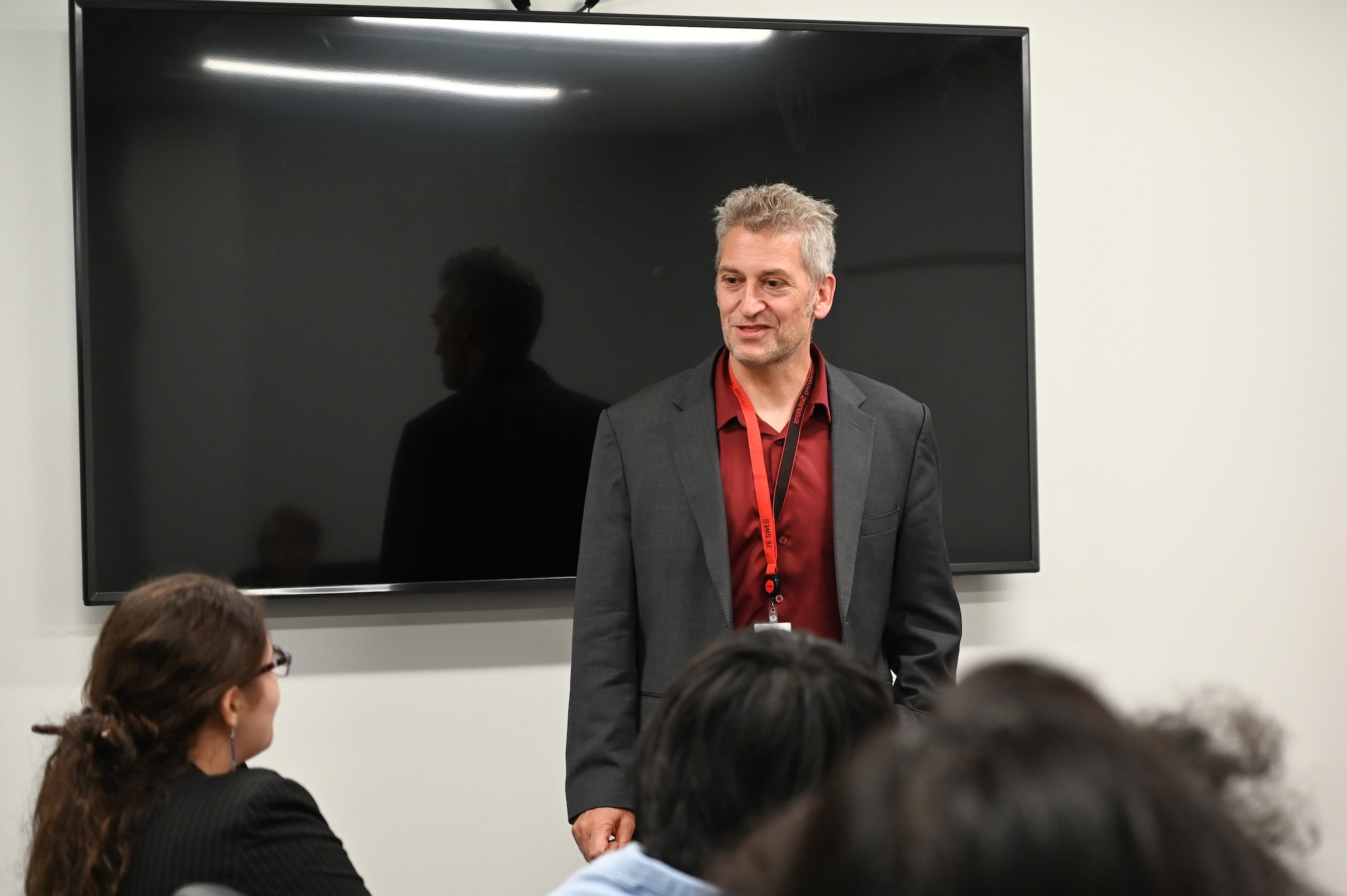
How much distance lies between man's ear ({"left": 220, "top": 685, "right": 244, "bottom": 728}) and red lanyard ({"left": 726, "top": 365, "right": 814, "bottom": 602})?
Answer: 94 cm

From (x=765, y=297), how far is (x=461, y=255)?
88 centimetres

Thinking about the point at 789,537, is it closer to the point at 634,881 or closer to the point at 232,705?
the point at 232,705

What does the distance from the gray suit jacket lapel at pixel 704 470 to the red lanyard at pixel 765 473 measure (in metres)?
0.06

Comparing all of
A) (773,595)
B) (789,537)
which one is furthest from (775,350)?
(773,595)

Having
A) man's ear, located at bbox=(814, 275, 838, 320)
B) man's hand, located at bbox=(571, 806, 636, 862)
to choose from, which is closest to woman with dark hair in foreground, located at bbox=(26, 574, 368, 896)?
man's hand, located at bbox=(571, 806, 636, 862)

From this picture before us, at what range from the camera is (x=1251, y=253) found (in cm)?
310

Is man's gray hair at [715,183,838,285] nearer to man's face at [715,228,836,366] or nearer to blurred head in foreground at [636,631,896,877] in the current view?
man's face at [715,228,836,366]

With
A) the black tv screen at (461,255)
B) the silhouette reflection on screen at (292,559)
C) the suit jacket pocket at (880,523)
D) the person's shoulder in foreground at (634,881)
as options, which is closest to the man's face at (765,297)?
the suit jacket pocket at (880,523)

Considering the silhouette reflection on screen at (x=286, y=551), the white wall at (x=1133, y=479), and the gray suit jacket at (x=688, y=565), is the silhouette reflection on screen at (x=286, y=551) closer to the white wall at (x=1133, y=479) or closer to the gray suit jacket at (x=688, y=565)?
the white wall at (x=1133, y=479)

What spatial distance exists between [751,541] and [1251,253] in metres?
1.88

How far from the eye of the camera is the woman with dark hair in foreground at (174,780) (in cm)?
138

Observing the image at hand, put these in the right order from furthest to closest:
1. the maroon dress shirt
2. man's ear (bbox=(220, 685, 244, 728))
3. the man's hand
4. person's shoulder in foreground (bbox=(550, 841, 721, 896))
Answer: the maroon dress shirt, the man's hand, man's ear (bbox=(220, 685, 244, 728)), person's shoulder in foreground (bbox=(550, 841, 721, 896))

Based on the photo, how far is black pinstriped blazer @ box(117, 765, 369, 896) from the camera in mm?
1379

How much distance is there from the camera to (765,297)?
7.06ft
